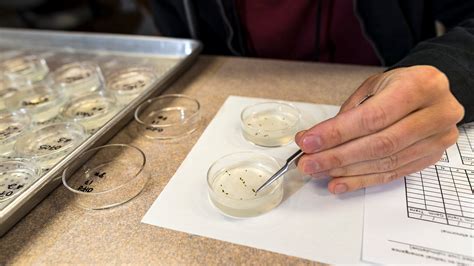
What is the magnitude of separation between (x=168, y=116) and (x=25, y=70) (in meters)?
0.41

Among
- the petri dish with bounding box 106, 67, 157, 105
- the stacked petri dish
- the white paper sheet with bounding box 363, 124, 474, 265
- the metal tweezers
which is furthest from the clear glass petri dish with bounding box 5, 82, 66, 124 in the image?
the white paper sheet with bounding box 363, 124, 474, 265

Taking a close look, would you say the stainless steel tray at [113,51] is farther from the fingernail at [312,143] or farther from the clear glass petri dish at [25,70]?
the fingernail at [312,143]

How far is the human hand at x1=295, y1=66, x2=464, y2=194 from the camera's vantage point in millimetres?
458

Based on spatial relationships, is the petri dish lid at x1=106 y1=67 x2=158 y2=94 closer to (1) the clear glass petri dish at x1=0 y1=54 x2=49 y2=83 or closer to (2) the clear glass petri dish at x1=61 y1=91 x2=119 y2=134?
(2) the clear glass petri dish at x1=61 y1=91 x2=119 y2=134

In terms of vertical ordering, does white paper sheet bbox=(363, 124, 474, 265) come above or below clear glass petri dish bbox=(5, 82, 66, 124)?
below

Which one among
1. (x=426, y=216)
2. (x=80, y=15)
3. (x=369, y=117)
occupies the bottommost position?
(x=80, y=15)

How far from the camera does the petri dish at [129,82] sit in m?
0.78

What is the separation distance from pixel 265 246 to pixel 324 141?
0.14 meters

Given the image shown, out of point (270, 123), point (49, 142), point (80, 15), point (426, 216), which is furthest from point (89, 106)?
point (80, 15)

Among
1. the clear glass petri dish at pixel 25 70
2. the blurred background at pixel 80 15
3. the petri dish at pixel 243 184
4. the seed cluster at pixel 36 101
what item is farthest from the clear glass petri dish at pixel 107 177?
the blurred background at pixel 80 15

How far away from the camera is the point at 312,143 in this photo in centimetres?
48

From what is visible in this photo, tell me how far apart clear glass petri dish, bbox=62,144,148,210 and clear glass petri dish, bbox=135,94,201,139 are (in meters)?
0.06

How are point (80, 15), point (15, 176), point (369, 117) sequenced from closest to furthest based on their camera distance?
point (369, 117) < point (15, 176) < point (80, 15)

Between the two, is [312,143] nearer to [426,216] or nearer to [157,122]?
[426,216]
